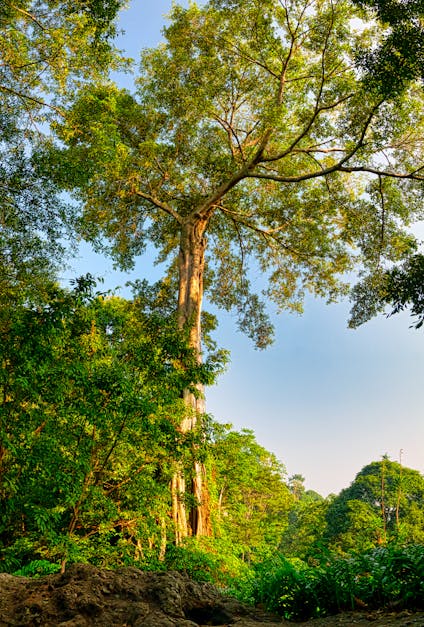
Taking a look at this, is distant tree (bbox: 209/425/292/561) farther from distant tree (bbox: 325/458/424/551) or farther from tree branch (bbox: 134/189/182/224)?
tree branch (bbox: 134/189/182/224)

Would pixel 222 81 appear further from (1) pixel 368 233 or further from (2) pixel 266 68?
(1) pixel 368 233

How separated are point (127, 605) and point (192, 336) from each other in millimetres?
8926

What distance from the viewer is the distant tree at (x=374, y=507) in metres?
27.0

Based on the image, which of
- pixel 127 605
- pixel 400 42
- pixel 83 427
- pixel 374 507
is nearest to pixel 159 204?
pixel 400 42

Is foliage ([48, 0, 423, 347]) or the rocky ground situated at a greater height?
foliage ([48, 0, 423, 347])

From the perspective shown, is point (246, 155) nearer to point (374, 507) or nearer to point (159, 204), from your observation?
point (159, 204)

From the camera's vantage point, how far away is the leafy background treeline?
16.9ft

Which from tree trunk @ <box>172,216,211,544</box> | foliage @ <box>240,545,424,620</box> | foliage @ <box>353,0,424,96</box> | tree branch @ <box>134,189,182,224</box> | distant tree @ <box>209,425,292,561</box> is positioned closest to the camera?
foliage @ <box>240,545,424,620</box>

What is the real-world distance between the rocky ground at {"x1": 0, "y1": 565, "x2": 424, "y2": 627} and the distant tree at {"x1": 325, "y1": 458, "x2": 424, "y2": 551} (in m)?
21.9

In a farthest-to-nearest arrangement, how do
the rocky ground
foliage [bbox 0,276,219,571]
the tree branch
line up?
the tree branch → foliage [bbox 0,276,219,571] → the rocky ground

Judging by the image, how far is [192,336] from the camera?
39.1ft

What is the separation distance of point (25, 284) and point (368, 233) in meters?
9.67

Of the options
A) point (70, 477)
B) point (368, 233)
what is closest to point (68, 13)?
point (70, 477)

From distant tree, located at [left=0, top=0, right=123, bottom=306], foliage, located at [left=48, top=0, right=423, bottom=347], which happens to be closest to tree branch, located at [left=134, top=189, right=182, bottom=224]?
foliage, located at [left=48, top=0, right=423, bottom=347]
